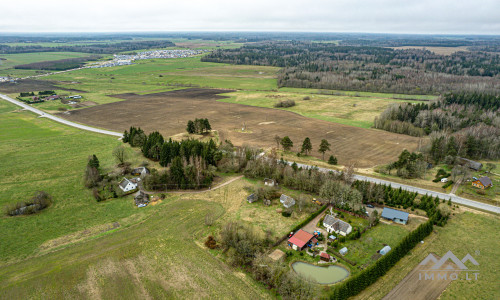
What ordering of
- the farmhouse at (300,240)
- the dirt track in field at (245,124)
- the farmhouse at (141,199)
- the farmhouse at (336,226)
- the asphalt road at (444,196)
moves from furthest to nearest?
the dirt track in field at (245,124), the farmhouse at (141,199), the asphalt road at (444,196), the farmhouse at (336,226), the farmhouse at (300,240)

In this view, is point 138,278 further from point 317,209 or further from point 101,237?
point 317,209

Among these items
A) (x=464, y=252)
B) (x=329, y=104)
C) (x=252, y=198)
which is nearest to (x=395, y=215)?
(x=464, y=252)

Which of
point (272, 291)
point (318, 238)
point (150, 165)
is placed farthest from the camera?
point (150, 165)

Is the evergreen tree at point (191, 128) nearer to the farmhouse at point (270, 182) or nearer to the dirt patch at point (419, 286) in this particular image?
the farmhouse at point (270, 182)

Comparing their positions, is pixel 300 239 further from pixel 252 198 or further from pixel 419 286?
pixel 419 286

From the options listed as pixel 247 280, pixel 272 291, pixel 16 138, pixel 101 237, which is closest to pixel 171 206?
pixel 101 237

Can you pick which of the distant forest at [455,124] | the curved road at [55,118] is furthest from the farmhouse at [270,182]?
the curved road at [55,118]
